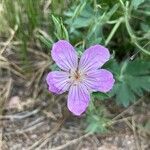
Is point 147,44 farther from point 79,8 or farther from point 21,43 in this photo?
point 21,43

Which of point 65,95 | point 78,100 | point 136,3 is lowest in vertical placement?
point 65,95

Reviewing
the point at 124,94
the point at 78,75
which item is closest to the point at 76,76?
the point at 78,75

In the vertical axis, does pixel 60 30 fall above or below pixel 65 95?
above

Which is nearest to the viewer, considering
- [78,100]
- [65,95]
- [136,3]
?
[78,100]

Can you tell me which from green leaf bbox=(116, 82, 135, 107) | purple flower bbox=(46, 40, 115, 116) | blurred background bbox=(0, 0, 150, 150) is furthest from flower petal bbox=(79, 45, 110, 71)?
green leaf bbox=(116, 82, 135, 107)

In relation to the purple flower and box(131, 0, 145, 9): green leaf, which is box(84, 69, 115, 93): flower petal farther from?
box(131, 0, 145, 9): green leaf

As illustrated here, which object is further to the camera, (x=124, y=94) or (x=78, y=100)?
(x=124, y=94)

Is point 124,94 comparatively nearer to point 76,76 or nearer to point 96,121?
point 96,121

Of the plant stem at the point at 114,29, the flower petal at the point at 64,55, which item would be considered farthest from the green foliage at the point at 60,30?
the plant stem at the point at 114,29
